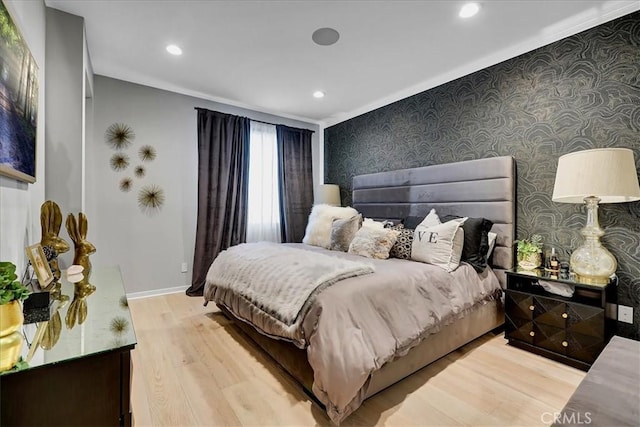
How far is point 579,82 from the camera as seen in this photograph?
242 centimetres

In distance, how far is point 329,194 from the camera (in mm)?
4648

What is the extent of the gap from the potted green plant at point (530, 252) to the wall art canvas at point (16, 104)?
11.2 ft

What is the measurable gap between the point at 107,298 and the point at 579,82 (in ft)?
11.8

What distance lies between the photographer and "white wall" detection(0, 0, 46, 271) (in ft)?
4.45

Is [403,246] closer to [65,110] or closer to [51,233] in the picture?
[51,233]

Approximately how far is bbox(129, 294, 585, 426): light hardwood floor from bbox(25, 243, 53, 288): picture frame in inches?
34.2

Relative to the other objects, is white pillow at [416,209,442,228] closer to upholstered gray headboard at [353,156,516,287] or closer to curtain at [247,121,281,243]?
upholstered gray headboard at [353,156,516,287]

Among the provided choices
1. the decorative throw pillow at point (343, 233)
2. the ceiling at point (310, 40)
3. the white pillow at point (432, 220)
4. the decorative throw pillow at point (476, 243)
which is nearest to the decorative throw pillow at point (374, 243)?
the decorative throw pillow at point (343, 233)

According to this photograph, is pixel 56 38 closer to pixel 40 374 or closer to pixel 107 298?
pixel 107 298

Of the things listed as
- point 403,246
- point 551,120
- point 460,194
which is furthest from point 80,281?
point 551,120

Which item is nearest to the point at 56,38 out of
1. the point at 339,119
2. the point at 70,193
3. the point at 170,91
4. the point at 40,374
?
the point at 70,193

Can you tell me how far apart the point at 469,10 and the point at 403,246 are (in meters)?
1.96

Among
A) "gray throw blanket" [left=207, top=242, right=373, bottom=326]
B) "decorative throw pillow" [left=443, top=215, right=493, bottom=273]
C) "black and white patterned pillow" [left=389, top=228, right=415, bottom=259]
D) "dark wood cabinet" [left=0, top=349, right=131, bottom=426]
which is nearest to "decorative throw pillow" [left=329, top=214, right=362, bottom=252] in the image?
"black and white patterned pillow" [left=389, top=228, right=415, bottom=259]

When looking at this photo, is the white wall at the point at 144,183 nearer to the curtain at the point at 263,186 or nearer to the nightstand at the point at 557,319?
the curtain at the point at 263,186
